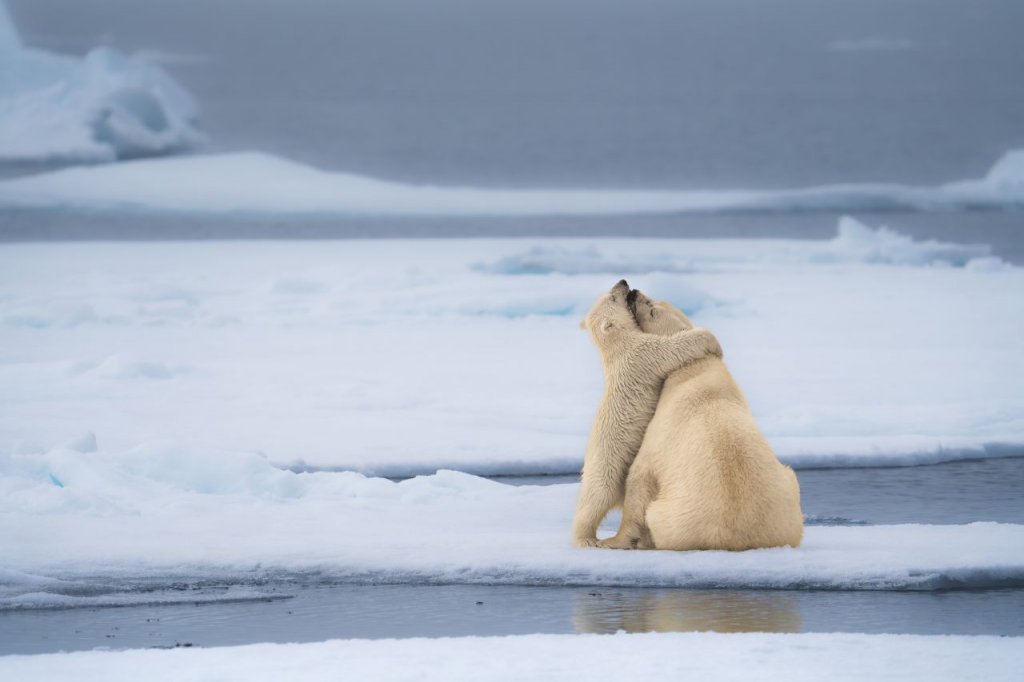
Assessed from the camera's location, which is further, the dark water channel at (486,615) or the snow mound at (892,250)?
the snow mound at (892,250)

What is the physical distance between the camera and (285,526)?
534cm

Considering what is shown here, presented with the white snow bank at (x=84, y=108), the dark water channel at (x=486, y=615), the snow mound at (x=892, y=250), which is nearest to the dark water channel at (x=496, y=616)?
the dark water channel at (x=486, y=615)

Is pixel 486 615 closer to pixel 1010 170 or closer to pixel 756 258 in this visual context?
pixel 756 258

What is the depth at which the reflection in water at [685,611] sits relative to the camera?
4.16 m

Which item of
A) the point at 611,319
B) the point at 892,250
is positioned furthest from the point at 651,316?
the point at 892,250

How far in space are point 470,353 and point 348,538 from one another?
626cm

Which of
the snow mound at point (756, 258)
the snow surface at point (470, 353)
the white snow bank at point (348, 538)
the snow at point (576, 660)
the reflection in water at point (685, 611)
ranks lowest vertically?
the snow at point (576, 660)

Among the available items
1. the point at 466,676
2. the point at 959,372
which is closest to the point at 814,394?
the point at 959,372

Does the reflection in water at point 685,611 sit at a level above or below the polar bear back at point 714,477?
below

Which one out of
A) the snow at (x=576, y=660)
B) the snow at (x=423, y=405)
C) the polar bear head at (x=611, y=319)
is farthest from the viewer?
the polar bear head at (x=611, y=319)

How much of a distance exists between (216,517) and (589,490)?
1.49 meters

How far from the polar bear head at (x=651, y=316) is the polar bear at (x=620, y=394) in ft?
0.27

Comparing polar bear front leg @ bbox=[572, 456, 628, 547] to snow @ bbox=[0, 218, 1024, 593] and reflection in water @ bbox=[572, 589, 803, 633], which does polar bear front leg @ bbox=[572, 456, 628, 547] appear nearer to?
snow @ bbox=[0, 218, 1024, 593]

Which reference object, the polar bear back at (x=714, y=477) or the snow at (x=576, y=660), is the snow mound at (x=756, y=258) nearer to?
the polar bear back at (x=714, y=477)
